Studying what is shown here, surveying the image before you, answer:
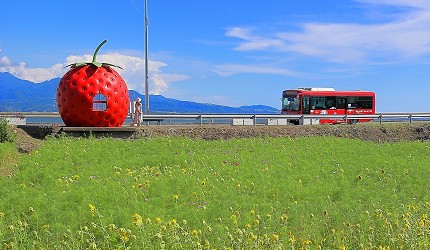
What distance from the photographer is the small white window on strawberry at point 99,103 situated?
2109 centimetres

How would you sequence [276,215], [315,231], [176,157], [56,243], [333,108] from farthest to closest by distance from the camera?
[333,108], [176,157], [276,215], [315,231], [56,243]

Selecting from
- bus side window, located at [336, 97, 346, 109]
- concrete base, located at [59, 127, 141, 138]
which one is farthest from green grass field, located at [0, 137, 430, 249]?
bus side window, located at [336, 97, 346, 109]

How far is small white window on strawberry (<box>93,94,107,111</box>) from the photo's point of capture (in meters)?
21.1

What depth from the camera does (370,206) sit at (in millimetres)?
9797

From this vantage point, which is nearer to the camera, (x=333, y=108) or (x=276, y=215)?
(x=276, y=215)

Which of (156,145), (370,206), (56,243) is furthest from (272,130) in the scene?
(56,243)

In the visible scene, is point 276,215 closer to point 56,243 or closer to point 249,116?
point 56,243

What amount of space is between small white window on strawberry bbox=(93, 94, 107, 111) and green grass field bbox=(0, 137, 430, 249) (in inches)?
130

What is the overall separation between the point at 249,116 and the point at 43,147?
52.4 feet

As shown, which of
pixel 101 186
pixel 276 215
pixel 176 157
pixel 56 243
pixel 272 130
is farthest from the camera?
pixel 272 130

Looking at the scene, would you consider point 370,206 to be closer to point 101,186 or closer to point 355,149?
point 101,186

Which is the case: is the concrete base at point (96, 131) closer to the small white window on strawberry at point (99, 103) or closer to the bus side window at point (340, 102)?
the small white window on strawberry at point (99, 103)

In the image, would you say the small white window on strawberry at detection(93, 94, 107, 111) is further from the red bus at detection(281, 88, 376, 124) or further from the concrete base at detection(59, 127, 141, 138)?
the red bus at detection(281, 88, 376, 124)

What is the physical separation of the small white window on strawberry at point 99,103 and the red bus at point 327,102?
20207 mm
